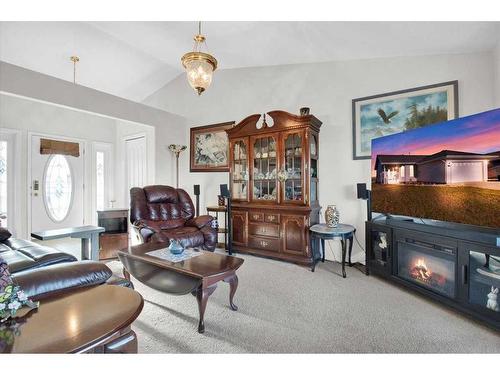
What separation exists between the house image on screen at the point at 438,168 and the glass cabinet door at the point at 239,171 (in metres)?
1.84

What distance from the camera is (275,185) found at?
3748 millimetres

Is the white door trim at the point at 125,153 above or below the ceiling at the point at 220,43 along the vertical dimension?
below

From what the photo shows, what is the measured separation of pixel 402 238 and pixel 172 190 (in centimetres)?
311

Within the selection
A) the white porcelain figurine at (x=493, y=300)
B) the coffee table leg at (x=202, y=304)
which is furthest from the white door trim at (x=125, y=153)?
the white porcelain figurine at (x=493, y=300)

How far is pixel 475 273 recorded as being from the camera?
2043 mm

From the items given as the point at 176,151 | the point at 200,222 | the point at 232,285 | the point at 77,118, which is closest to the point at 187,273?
the point at 232,285

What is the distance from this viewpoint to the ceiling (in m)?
2.62

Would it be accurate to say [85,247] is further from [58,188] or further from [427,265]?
→ [427,265]

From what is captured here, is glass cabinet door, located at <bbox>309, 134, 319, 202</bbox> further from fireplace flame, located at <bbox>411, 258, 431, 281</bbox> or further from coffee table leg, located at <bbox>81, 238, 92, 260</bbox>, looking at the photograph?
coffee table leg, located at <bbox>81, 238, 92, 260</bbox>

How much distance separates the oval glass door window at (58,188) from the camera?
4.72 metres

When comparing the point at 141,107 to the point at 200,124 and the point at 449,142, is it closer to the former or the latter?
the point at 200,124

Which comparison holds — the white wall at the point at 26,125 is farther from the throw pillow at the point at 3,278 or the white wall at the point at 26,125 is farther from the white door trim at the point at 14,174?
the throw pillow at the point at 3,278

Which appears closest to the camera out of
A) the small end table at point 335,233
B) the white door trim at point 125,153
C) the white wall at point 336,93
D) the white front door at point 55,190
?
the white wall at point 336,93
